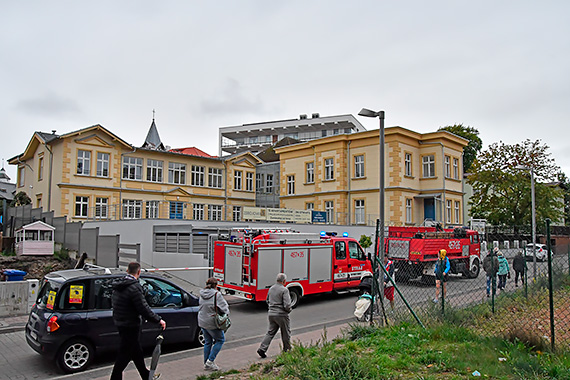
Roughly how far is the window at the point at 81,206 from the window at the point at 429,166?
25855 millimetres

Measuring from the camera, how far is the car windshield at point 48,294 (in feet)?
28.0

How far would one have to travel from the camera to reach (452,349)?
7.36 metres

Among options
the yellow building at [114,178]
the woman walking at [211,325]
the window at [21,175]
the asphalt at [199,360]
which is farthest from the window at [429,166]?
the window at [21,175]

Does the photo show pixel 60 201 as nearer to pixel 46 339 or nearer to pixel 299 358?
pixel 46 339

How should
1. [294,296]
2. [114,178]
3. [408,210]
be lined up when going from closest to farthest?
[294,296], [114,178], [408,210]

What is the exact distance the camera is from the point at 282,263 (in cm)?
1480

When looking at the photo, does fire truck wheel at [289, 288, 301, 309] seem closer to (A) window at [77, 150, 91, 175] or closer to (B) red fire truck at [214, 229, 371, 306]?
(B) red fire truck at [214, 229, 371, 306]

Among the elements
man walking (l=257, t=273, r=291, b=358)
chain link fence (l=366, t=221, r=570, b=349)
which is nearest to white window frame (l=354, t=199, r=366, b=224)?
chain link fence (l=366, t=221, r=570, b=349)

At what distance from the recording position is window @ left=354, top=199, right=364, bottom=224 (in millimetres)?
35578

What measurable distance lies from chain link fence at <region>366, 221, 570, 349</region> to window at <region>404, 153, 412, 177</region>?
10.8m

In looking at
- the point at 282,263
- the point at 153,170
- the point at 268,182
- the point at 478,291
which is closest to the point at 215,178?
the point at 268,182

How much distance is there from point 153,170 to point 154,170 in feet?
0.36

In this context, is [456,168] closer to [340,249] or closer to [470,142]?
[470,142]

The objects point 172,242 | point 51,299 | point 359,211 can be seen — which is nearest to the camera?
point 51,299
